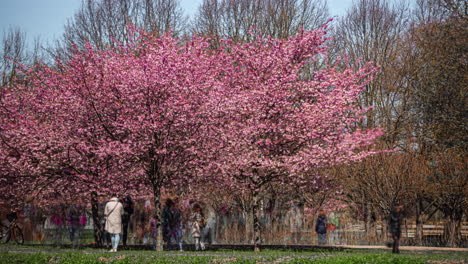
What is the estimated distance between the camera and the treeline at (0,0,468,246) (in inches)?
926

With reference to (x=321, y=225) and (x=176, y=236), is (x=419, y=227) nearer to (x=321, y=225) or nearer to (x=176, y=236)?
(x=321, y=225)

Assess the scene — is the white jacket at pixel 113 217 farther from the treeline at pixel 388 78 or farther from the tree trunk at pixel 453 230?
the tree trunk at pixel 453 230

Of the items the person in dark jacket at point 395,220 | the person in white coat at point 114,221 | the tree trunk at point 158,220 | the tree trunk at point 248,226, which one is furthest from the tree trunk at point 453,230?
the person in white coat at point 114,221

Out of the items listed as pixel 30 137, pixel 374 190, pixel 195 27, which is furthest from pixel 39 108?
pixel 195 27

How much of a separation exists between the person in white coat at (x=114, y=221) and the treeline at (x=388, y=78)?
6345 mm

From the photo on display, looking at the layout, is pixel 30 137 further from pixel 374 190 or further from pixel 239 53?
pixel 374 190

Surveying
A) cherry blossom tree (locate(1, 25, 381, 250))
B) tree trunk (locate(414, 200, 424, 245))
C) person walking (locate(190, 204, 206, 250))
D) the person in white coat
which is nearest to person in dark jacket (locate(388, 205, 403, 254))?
cherry blossom tree (locate(1, 25, 381, 250))

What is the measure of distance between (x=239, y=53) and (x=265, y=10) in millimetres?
12705

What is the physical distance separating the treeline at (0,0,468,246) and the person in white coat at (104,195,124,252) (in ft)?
20.8

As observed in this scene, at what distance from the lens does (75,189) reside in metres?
20.1

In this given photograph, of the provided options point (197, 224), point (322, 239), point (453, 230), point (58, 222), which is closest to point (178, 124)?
point (197, 224)

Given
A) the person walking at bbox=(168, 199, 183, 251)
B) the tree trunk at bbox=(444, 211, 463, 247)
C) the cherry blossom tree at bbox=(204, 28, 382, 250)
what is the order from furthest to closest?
the tree trunk at bbox=(444, 211, 463, 247) → the cherry blossom tree at bbox=(204, 28, 382, 250) → the person walking at bbox=(168, 199, 183, 251)

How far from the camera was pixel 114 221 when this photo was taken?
1630cm

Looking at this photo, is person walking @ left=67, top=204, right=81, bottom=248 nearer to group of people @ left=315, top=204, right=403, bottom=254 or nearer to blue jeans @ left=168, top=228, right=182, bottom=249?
blue jeans @ left=168, top=228, right=182, bottom=249
